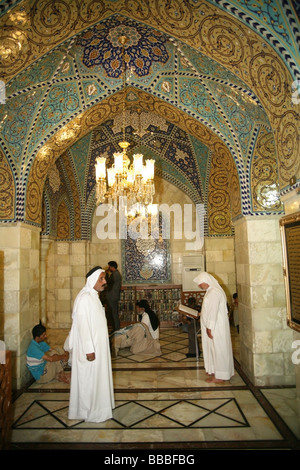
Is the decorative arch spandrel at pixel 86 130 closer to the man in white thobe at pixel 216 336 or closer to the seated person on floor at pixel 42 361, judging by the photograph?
the seated person on floor at pixel 42 361

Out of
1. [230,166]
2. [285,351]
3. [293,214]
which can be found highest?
[230,166]

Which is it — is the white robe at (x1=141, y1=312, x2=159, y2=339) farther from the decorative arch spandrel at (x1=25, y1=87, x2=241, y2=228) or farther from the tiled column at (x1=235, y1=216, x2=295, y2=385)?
the decorative arch spandrel at (x1=25, y1=87, x2=241, y2=228)

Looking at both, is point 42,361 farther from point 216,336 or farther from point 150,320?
point 216,336

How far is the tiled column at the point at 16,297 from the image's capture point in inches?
159

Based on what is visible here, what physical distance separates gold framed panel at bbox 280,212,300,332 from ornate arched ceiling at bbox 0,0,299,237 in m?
0.43

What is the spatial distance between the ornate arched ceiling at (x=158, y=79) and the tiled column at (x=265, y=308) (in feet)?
1.21

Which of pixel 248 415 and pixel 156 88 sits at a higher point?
pixel 156 88

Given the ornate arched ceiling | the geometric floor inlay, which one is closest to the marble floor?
the geometric floor inlay

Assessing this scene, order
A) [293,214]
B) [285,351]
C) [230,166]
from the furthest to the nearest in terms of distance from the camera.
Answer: [230,166] → [285,351] → [293,214]

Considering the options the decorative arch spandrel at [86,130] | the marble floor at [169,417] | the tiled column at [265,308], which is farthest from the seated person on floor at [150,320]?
the decorative arch spandrel at [86,130]

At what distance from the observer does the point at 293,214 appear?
2645 mm

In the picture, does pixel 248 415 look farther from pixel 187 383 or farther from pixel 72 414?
pixel 72 414
